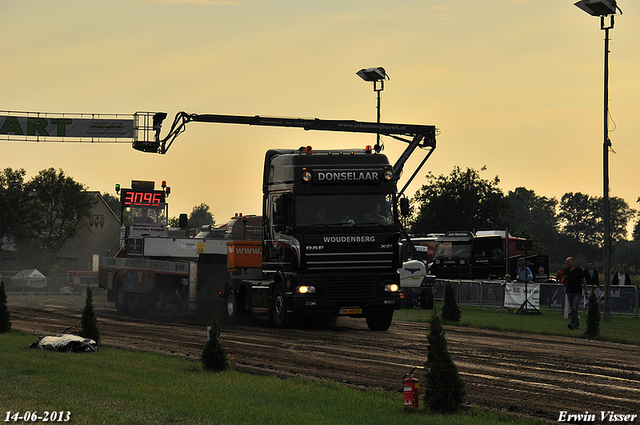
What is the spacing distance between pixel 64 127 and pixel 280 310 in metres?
21.9

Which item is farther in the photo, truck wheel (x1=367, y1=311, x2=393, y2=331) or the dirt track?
truck wheel (x1=367, y1=311, x2=393, y2=331)

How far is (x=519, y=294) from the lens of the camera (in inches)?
1203

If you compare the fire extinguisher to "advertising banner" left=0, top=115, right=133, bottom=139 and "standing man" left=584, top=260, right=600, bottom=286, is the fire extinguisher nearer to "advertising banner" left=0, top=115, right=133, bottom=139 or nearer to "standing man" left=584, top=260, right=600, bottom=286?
"standing man" left=584, top=260, right=600, bottom=286

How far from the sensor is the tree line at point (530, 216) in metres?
79.8

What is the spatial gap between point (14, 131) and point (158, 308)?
15.2m

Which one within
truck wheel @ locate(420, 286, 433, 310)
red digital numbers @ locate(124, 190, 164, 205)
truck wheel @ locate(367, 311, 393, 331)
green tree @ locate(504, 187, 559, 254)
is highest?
green tree @ locate(504, 187, 559, 254)

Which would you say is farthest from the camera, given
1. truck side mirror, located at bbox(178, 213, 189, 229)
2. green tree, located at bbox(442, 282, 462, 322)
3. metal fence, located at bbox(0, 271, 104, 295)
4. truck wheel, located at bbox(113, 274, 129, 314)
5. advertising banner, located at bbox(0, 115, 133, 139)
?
metal fence, located at bbox(0, 271, 104, 295)

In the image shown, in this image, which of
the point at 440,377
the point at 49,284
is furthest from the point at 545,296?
the point at 49,284

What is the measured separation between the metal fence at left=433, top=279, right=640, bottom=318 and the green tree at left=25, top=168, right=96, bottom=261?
5112 cm

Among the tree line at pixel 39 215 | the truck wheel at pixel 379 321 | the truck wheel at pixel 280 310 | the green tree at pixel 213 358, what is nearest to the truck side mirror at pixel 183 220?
the truck wheel at pixel 280 310

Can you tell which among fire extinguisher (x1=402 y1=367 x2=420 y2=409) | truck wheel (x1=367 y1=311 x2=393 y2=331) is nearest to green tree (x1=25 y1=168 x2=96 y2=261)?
truck wheel (x1=367 y1=311 x2=393 y2=331)

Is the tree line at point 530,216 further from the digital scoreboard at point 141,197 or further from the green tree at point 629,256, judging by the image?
the digital scoreboard at point 141,197

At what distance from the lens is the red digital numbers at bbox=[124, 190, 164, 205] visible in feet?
106

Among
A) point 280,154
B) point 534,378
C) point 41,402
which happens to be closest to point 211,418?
point 41,402
